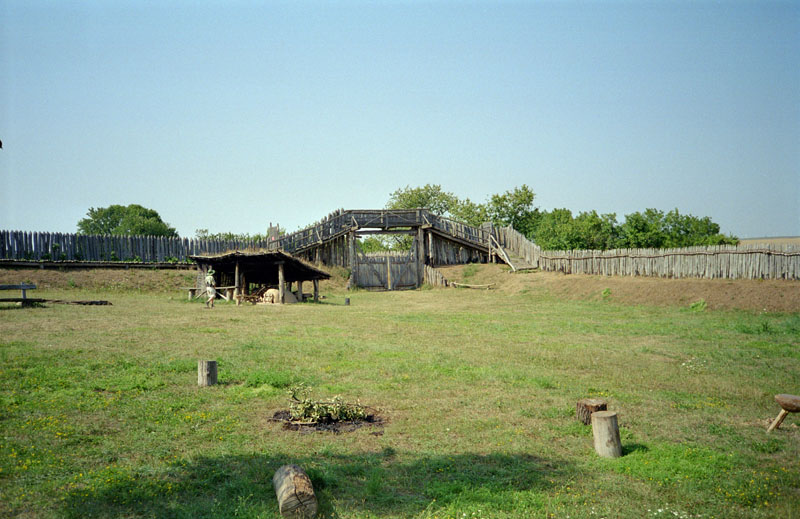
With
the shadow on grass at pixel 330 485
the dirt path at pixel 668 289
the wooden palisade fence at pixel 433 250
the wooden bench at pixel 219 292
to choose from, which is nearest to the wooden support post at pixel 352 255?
the wooden palisade fence at pixel 433 250

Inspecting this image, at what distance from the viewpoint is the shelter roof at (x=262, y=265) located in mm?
25594

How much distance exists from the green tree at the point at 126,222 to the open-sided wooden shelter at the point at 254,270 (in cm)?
4894

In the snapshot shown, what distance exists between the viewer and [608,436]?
22.9ft

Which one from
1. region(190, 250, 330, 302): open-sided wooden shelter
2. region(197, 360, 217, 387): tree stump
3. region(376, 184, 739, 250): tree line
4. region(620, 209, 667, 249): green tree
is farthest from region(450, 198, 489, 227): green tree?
region(197, 360, 217, 387): tree stump

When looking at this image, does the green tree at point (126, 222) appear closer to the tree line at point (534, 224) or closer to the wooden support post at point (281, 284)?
the tree line at point (534, 224)

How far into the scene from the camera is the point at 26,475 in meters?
6.04

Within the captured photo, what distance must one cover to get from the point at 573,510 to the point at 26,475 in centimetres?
576

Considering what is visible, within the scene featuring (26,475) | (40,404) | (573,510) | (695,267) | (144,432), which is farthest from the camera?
(695,267)

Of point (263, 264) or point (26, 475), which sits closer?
point (26, 475)

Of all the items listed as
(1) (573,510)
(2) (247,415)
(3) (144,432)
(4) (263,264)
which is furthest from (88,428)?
(4) (263,264)

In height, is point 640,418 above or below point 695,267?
below

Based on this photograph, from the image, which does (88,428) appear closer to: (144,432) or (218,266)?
(144,432)

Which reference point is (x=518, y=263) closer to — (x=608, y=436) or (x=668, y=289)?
(x=668, y=289)

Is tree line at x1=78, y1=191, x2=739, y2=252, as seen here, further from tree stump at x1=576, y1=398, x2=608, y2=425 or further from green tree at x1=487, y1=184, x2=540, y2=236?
tree stump at x1=576, y1=398, x2=608, y2=425
